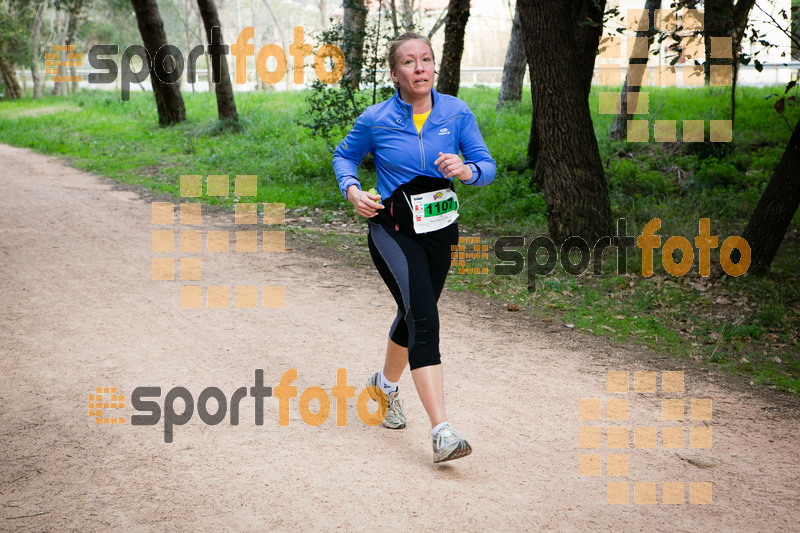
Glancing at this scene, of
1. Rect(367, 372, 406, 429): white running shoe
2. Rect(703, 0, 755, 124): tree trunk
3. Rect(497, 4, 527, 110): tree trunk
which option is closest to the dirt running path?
Rect(367, 372, 406, 429): white running shoe

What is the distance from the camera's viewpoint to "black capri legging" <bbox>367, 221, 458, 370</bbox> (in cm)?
400

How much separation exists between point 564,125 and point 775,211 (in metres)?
2.57

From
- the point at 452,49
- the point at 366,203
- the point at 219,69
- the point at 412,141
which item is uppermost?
the point at 219,69

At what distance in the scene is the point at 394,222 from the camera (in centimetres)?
405

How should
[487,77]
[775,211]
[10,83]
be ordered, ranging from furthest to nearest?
[487,77] < [10,83] < [775,211]

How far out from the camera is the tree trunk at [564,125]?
8891mm

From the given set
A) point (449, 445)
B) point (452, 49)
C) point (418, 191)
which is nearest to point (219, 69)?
point (452, 49)

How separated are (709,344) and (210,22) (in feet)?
51.2

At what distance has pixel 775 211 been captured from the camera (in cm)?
787

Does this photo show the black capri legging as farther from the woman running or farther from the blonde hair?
the blonde hair

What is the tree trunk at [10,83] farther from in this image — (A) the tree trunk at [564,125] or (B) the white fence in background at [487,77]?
(A) the tree trunk at [564,125]

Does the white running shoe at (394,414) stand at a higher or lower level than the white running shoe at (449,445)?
lower

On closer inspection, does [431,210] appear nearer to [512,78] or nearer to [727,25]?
[727,25]

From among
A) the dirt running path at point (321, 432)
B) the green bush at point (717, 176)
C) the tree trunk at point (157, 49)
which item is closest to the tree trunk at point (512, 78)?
the green bush at point (717, 176)
